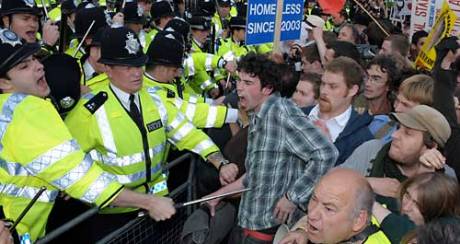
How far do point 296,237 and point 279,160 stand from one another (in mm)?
591

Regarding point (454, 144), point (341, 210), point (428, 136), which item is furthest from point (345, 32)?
point (341, 210)

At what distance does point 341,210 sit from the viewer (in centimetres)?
239

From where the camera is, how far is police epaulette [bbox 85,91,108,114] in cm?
343

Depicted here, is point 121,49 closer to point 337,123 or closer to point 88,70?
point 337,123

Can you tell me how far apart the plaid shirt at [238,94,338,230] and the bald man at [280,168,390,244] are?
68 cm

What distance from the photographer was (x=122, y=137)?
343cm

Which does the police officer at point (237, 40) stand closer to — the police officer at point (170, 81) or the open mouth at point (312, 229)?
the police officer at point (170, 81)

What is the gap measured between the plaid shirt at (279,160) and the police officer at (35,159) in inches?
21.8

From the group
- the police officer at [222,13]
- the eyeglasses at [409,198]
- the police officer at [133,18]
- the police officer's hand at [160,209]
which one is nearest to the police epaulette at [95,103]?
the police officer's hand at [160,209]

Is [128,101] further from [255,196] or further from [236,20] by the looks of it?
[236,20]

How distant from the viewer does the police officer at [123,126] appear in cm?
343

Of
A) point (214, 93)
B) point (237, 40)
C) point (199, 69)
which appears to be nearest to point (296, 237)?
point (199, 69)

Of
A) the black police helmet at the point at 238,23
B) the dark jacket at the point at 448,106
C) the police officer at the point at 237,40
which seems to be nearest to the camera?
the dark jacket at the point at 448,106

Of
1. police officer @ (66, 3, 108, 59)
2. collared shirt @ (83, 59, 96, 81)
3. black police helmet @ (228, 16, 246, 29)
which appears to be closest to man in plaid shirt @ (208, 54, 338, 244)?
collared shirt @ (83, 59, 96, 81)
